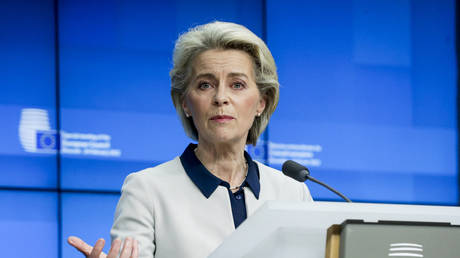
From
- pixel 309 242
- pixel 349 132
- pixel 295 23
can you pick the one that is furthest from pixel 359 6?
pixel 309 242

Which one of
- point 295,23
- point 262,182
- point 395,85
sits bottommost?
point 262,182

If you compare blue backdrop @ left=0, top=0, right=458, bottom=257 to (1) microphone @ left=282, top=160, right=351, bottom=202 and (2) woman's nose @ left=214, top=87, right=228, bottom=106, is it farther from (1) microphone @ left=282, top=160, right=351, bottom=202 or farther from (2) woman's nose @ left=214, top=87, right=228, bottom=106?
(1) microphone @ left=282, top=160, right=351, bottom=202

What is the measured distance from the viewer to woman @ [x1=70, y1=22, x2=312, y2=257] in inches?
61.6

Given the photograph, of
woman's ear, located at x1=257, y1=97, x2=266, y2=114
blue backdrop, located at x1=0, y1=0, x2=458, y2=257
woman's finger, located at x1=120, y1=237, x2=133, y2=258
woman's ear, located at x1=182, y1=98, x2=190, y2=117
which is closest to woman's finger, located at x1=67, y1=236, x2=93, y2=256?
woman's finger, located at x1=120, y1=237, x2=133, y2=258

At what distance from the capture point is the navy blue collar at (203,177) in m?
1.66

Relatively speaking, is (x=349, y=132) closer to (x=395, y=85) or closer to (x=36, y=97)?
(x=395, y=85)

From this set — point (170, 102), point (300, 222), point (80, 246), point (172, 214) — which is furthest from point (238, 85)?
point (170, 102)

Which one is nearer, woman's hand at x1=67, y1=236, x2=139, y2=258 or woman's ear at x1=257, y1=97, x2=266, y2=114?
woman's hand at x1=67, y1=236, x2=139, y2=258

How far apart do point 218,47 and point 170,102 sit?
2487mm

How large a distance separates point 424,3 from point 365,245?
13.4ft

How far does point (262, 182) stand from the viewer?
5.92 feet

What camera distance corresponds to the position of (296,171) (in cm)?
152

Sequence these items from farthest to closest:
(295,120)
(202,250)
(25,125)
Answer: (295,120), (25,125), (202,250)

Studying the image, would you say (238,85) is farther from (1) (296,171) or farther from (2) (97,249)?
(2) (97,249)
